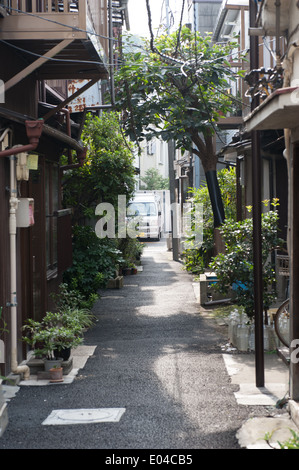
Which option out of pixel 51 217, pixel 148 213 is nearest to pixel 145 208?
pixel 148 213

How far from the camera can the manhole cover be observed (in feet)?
22.6

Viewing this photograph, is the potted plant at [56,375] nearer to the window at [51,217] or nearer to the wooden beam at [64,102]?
the window at [51,217]

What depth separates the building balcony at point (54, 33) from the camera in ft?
28.4

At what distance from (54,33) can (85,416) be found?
4.97 meters

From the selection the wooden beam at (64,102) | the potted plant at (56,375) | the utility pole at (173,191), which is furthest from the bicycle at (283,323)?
the utility pole at (173,191)

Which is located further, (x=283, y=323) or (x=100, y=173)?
(x=100, y=173)

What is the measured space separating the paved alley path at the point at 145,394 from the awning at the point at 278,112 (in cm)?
306

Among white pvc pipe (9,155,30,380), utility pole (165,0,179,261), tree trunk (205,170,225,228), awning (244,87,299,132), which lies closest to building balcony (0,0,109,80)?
white pvc pipe (9,155,30,380)

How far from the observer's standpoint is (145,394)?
26.2ft

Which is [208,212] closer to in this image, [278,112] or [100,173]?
[100,173]

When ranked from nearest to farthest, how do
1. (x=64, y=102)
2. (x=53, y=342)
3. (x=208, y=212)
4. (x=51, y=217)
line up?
(x=53, y=342) → (x=64, y=102) → (x=51, y=217) → (x=208, y=212)

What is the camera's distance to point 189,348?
10.8 metres

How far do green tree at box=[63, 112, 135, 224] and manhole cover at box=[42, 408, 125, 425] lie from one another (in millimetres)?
7913
